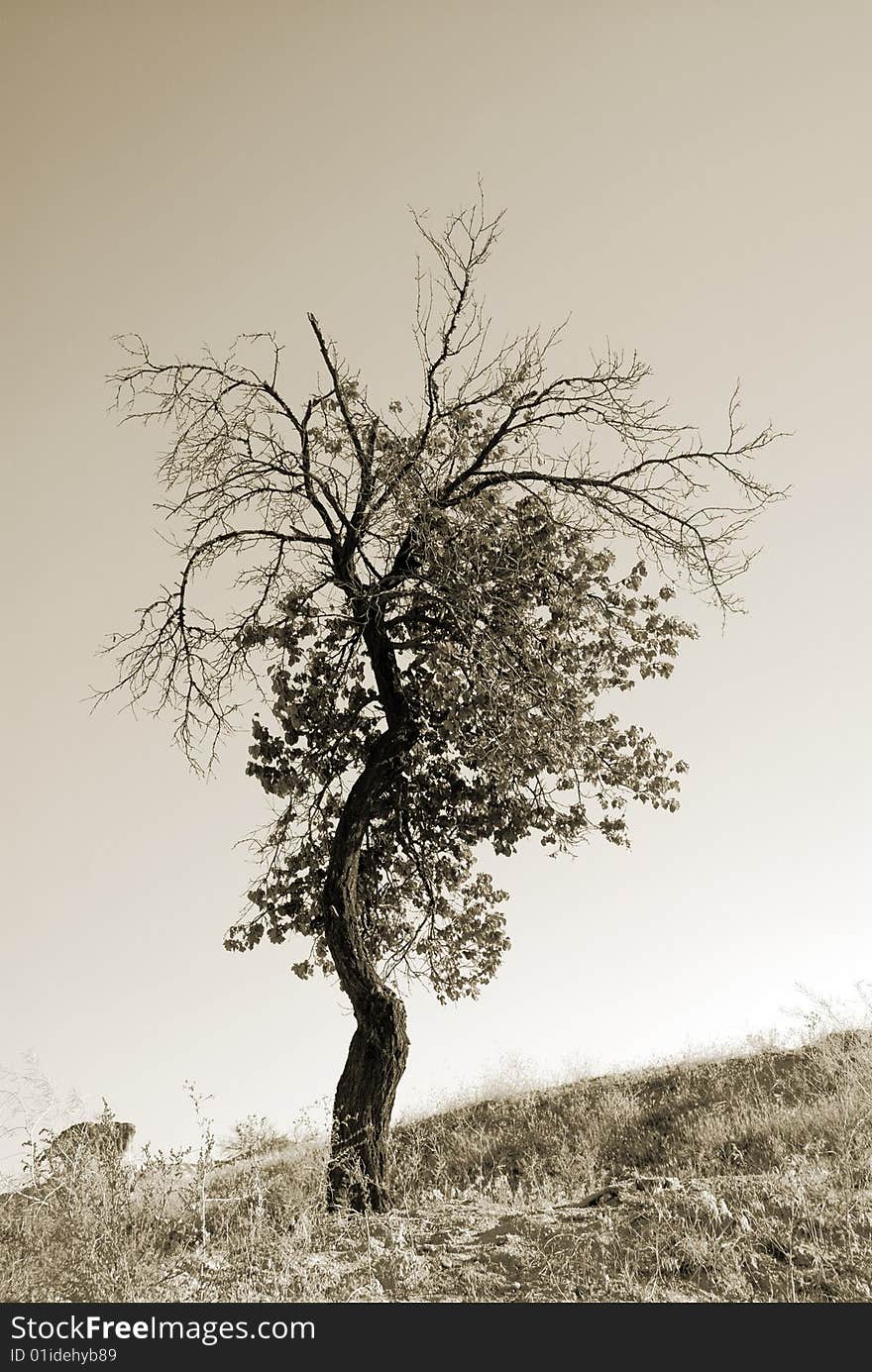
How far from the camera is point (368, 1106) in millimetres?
9555

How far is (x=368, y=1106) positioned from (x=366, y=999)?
984 mm

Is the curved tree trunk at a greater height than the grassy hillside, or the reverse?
the curved tree trunk

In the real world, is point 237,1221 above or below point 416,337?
below

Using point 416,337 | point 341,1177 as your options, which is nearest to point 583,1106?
point 341,1177

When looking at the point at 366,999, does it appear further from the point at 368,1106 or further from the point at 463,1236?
the point at 463,1236

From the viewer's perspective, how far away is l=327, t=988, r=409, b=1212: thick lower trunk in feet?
29.0

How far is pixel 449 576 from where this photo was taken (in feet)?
34.5

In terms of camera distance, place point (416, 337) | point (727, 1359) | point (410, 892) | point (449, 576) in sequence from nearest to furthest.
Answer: point (727, 1359), point (449, 576), point (416, 337), point (410, 892)

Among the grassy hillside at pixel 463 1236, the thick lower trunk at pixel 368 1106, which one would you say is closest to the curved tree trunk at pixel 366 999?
the thick lower trunk at pixel 368 1106

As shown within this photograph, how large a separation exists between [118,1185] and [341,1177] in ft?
8.53

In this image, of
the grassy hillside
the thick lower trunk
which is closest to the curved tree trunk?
the thick lower trunk

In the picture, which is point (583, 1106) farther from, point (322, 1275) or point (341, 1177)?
point (322, 1275)

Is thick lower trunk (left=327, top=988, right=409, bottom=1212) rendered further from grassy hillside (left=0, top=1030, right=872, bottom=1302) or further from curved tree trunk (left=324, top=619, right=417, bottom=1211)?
grassy hillside (left=0, top=1030, right=872, bottom=1302)

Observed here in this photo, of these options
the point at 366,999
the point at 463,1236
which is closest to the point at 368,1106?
the point at 366,999
